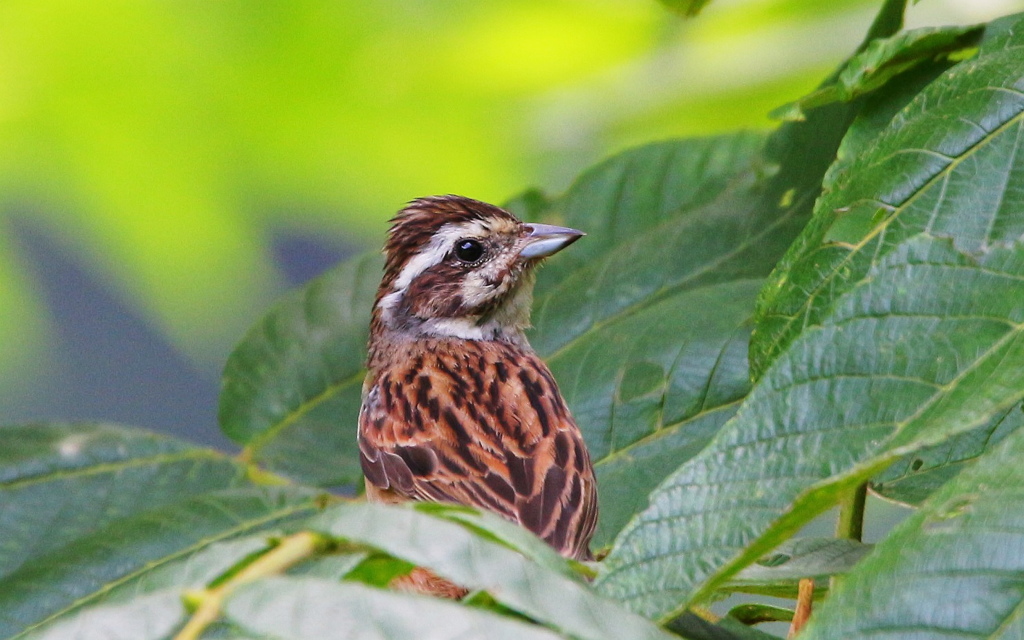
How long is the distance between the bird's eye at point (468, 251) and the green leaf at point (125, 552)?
1.91 m

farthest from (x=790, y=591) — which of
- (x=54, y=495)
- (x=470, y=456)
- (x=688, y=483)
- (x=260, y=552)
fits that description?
(x=54, y=495)

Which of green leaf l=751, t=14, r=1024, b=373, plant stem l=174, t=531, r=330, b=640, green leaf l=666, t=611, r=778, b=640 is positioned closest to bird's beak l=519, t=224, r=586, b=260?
green leaf l=751, t=14, r=1024, b=373

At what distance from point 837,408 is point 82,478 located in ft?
8.12

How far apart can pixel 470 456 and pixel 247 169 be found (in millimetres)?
1205

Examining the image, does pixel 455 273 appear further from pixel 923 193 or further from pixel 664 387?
pixel 923 193

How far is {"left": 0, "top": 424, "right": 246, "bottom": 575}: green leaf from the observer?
10.8 feet

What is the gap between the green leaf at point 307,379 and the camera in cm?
398

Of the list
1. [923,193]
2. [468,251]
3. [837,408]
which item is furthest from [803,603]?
[468,251]

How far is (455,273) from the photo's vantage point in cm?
498

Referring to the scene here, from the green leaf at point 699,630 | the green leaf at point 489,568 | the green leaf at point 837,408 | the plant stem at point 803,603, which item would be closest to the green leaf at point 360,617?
the green leaf at point 489,568

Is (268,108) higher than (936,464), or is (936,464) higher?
(268,108)

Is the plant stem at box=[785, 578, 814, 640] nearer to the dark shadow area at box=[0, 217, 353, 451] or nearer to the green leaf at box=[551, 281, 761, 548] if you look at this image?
the green leaf at box=[551, 281, 761, 548]

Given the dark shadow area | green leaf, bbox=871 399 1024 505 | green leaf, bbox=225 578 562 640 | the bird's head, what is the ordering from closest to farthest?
green leaf, bbox=225 578 562 640 → green leaf, bbox=871 399 1024 505 → the bird's head → the dark shadow area

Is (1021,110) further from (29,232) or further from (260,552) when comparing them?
(29,232)
